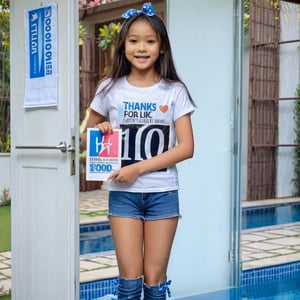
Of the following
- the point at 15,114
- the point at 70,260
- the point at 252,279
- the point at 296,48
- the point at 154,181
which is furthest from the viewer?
the point at 296,48

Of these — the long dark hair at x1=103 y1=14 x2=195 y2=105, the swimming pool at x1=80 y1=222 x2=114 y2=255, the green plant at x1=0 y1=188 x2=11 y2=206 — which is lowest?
the swimming pool at x1=80 y1=222 x2=114 y2=255

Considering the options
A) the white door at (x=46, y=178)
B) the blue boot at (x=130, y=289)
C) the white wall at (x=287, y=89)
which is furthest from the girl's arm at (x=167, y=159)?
the white wall at (x=287, y=89)

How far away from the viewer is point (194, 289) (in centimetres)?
367

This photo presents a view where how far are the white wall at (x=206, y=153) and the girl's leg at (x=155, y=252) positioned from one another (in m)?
1.68

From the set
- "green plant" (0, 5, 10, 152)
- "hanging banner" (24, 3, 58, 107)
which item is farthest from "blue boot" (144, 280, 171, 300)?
"green plant" (0, 5, 10, 152)

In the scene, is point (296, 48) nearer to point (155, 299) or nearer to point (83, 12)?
point (83, 12)

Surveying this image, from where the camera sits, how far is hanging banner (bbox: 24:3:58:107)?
2.40 m

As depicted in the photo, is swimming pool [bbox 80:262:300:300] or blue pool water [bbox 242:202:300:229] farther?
blue pool water [bbox 242:202:300:229]

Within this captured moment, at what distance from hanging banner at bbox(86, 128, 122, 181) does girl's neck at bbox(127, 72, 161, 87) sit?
Answer: 204 millimetres

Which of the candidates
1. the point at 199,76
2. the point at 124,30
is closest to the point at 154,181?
the point at 124,30

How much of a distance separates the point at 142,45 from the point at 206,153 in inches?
73.8

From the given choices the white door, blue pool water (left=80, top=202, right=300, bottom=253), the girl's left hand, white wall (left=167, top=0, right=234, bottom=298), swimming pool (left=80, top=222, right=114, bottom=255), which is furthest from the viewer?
blue pool water (left=80, top=202, right=300, bottom=253)

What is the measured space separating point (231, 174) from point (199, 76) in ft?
2.34

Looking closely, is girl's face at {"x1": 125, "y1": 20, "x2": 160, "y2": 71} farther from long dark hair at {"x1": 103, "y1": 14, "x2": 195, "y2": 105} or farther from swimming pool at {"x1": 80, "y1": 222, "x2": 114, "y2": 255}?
swimming pool at {"x1": 80, "y1": 222, "x2": 114, "y2": 255}
